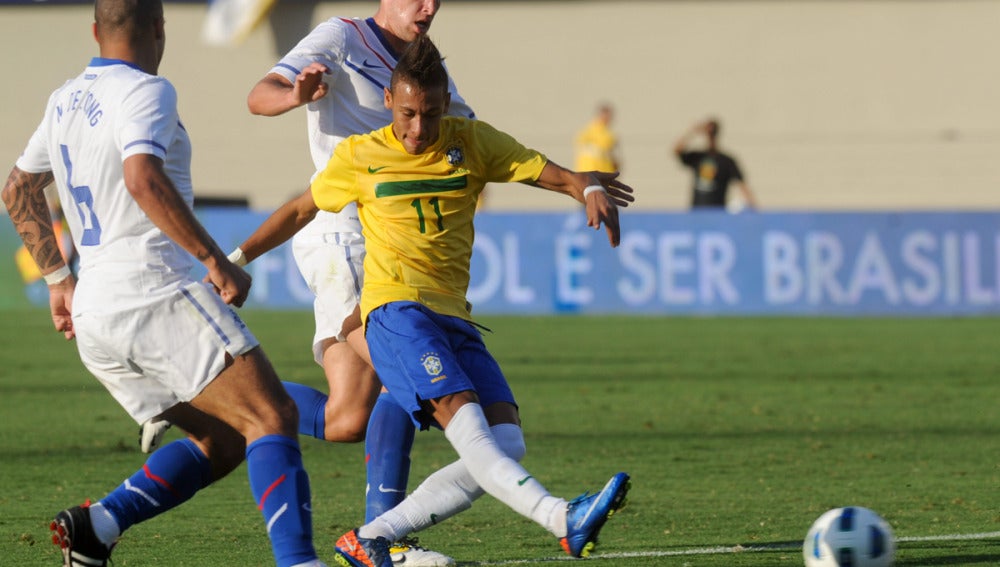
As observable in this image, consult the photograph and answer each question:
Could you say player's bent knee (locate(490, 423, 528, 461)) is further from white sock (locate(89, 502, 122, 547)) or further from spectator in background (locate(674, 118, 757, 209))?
spectator in background (locate(674, 118, 757, 209))

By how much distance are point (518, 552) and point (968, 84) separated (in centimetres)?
2634

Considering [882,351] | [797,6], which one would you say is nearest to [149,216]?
[882,351]

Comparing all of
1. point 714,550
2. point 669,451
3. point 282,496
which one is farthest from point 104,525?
point 669,451

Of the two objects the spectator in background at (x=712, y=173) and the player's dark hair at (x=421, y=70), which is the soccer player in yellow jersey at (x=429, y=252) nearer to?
the player's dark hair at (x=421, y=70)

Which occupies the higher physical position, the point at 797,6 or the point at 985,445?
the point at 797,6

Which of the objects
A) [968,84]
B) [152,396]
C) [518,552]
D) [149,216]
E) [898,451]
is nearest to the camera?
[149,216]

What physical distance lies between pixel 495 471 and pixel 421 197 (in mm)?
976

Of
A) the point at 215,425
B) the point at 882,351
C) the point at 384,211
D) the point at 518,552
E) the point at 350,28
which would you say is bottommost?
the point at 882,351

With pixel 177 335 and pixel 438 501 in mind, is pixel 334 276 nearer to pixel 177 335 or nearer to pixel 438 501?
pixel 438 501

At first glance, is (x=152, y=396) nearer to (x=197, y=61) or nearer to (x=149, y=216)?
(x=149, y=216)

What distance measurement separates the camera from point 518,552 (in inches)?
235

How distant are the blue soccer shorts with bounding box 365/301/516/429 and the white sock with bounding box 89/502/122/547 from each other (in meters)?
0.95

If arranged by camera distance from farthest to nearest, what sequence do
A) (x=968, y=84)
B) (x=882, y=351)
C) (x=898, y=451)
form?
(x=968, y=84), (x=882, y=351), (x=898, y=451)

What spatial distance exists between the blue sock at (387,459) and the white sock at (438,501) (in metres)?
0.50
